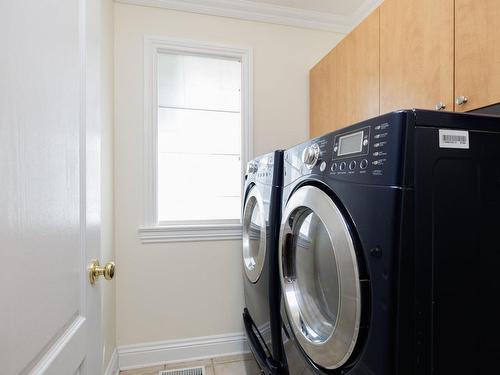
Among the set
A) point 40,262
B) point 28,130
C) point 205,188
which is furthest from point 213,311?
point 28,130

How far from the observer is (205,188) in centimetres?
211

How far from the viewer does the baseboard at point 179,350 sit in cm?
187

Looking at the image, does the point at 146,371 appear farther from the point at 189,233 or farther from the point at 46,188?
the point at 46,188

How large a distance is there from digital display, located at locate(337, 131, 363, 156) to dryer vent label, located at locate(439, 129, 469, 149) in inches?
6.9

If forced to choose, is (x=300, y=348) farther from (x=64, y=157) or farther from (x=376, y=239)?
(x=64, y=157)

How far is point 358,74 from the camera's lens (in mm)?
1519

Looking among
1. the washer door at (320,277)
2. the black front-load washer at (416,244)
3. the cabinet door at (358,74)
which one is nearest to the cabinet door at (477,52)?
the black front-load washer at (416,244)

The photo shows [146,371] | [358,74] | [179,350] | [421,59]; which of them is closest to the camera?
[421,59]

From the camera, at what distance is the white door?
45 centimetres

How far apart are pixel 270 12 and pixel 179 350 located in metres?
2.59

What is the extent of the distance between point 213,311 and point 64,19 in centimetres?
192

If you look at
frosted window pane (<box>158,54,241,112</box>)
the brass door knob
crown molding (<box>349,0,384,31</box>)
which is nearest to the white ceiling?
crown molding (<box>349,0,384,31</box>)

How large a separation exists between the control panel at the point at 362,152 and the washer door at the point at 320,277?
92 mm

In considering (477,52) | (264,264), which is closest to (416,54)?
(477,52)
